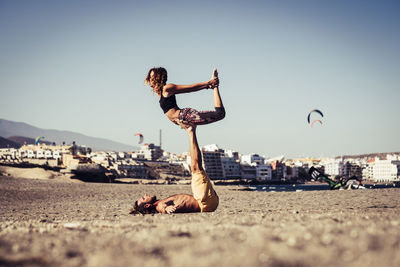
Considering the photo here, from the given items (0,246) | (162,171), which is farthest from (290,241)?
(162,171)

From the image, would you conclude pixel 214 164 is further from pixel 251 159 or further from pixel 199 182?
pixel 199 182

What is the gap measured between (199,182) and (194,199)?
0.30 m

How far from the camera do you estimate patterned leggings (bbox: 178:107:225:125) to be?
227 inches

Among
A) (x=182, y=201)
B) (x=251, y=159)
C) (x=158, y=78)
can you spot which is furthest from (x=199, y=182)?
(x=251, y=159)

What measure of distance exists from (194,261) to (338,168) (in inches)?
5667

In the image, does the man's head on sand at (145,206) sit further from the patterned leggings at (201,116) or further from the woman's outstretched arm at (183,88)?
the woman's outstretched arm at (183,88)

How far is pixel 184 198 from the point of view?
5801mm

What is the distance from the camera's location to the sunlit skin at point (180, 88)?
5.80 meters

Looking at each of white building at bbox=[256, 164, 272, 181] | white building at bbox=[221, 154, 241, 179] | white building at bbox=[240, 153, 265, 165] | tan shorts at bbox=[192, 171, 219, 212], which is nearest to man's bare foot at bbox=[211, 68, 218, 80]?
tan shorts at bbox=[192, 171, 219, 212]

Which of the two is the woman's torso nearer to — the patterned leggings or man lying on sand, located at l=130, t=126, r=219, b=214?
the patterned leggings

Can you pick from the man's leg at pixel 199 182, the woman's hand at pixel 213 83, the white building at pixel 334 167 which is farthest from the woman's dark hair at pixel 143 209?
the white building at pixel 334 167

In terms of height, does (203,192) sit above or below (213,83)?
below

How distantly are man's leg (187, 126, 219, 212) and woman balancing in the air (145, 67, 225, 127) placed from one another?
0.76ft

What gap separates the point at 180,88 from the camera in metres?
5.80
